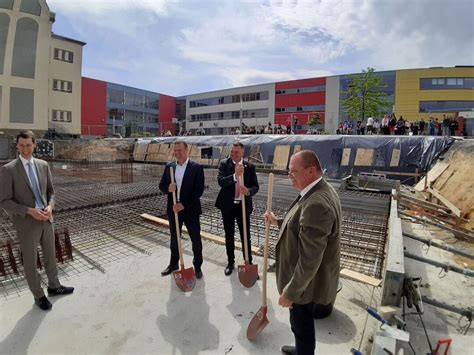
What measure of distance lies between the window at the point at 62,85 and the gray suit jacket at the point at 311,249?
29734 millimetres

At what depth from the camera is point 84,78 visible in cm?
4412

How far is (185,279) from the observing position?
3520 millimetres

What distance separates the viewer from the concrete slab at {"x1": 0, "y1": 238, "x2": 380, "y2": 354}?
253 cm

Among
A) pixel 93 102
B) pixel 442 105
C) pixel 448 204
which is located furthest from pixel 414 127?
pixel 93 102

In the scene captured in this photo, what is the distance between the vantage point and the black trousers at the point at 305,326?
2043 mm

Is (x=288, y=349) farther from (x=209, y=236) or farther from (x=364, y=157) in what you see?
(x=364, y=157)

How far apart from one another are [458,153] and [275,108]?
1528 inches

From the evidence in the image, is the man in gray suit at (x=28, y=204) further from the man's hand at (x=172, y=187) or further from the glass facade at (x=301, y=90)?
the glass facade at (x=301, y=90)

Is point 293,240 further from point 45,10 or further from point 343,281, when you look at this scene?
point 45,10

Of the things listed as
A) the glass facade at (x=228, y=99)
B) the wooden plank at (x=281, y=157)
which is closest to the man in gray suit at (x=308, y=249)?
the wooden plank at (x=281, y=157)

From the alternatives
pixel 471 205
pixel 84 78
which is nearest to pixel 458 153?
pixel 471 205

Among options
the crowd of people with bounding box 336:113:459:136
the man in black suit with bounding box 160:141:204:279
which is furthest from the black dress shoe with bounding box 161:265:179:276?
the crowd of people with bounding box 336:113:459:136

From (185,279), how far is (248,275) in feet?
2.44

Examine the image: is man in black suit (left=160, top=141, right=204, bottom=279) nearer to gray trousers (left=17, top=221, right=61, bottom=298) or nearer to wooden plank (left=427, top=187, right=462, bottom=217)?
gray trousers (left=17, top=221, right=61, bottom=298)
